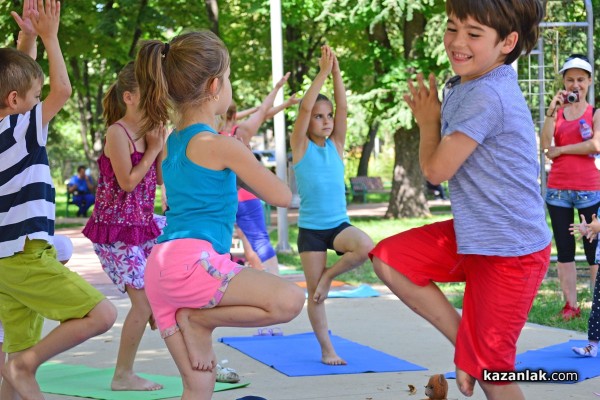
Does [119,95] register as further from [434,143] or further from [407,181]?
[407,181]

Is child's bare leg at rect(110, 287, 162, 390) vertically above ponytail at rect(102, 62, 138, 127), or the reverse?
ponytail at rect(102, 62, 138, 127)

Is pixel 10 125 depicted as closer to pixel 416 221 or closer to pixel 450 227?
pixel 450 227

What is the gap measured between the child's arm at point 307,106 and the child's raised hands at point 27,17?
2033mm

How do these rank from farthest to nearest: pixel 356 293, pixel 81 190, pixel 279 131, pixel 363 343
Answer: pixel 81 190 < pixel 279 131 < pixel 356 293 < pixel 363 343

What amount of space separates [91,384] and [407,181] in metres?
17.7

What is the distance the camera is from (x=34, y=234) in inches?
194

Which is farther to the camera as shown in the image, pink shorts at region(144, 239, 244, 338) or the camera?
the camera

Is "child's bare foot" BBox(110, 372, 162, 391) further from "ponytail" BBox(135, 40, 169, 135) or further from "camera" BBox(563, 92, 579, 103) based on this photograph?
"camera" BBox(563, 92, 579, 103)

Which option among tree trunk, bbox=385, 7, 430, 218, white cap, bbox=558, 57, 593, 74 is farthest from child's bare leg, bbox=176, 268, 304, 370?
A: tree trunk, bbox=385, 7, 430, 218

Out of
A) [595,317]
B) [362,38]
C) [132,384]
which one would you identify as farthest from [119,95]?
[362,38]

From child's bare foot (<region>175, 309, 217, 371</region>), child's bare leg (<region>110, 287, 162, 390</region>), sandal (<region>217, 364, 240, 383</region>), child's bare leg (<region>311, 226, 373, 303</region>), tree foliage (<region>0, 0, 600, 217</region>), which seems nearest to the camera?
child's bare foot (<region>175, 309, 217, 371</region>)

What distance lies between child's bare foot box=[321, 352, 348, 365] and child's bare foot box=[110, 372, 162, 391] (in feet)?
4.22

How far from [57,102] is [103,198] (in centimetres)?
143

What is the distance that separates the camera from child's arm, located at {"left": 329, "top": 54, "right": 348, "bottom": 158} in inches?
271
